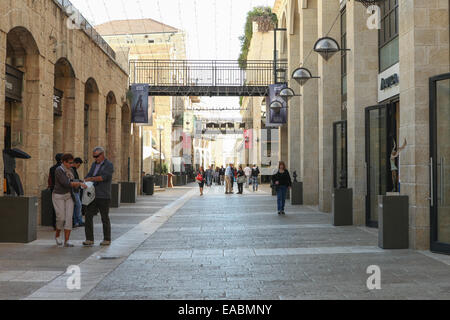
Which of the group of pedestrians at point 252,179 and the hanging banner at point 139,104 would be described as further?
the hanging banner at point 139,104

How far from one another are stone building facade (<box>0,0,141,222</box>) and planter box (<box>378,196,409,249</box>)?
24.6 feet

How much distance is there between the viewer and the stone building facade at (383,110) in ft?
29.7

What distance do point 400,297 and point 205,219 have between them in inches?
380

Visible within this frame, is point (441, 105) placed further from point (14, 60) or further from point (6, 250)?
point (14, 60)

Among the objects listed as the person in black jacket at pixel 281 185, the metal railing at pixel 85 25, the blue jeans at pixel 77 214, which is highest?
the metal railing at pixel 85 25

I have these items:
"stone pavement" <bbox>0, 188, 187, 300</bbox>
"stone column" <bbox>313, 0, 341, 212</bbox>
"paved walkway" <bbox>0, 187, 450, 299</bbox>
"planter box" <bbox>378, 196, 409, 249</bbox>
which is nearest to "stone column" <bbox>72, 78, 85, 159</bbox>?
"stone pavement" <bbox>0, 188, 187, 300</bbox>

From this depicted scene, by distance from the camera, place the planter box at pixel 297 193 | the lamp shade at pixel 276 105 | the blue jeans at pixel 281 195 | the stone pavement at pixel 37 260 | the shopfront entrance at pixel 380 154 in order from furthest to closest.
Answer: the lamp shade at pixel 276 105 < the planter box at pixel 297 193 < the blue jeans at pixel 281 195 < the shopfront entrance at pixel 380 154 < the stone pavement at pixel 37 260

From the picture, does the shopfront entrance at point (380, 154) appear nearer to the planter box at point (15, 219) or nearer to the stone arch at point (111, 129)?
the planter box at point (15, 219)

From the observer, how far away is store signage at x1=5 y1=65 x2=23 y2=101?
12.3 meters

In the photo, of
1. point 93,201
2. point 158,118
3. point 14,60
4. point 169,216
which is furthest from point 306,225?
point 158,118

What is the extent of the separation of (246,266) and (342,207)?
6.41 m

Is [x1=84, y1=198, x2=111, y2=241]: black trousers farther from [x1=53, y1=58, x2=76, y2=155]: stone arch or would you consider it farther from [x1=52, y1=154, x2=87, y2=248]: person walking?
[x1=53, y1=58, x2=76, y2=155]: stone arch

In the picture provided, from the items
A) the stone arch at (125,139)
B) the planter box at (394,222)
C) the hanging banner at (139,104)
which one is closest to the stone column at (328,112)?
the planter box at (394,222)

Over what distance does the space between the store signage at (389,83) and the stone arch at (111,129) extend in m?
12.9
